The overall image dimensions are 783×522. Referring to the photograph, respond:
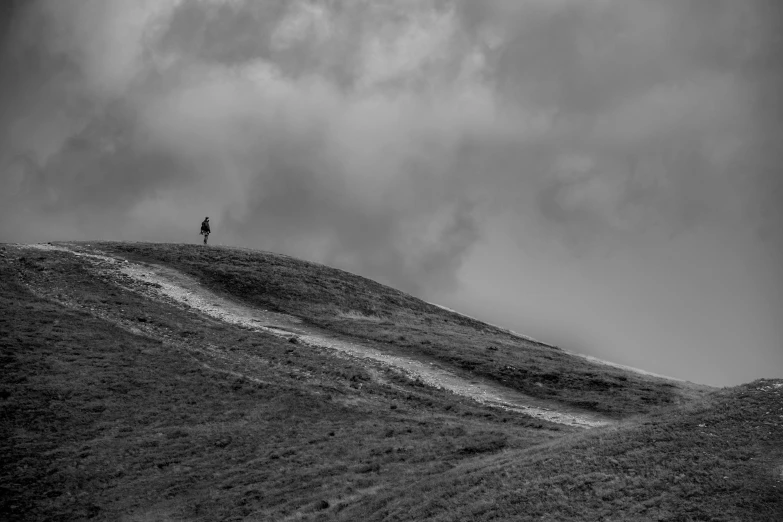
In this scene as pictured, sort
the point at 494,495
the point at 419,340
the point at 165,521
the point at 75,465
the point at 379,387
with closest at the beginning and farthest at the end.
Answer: the point at 494,495 → the point at 165,521 → the point at 75,465 → the point at 379,387 → the point at 419,340

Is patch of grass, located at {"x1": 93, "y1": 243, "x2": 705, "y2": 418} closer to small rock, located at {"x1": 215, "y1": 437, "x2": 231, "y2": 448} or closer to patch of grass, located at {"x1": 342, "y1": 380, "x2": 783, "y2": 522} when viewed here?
patch of grass, located at {"x1": 342, "y1": 380, "x2": 783, "y2": 522}

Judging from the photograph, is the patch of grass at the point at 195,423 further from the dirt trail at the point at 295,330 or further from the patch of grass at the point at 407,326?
the patch of grass at the point at 407,326

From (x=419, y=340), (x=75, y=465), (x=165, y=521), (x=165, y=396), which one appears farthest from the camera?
(x=419, y=340)

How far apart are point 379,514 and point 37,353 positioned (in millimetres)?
27106

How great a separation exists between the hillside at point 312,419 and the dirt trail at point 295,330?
0.26m

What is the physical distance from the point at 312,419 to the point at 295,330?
57.0ft

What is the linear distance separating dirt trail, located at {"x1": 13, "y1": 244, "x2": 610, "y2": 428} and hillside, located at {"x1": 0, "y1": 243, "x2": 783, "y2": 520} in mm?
261

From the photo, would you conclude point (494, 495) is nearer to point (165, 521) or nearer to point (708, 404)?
point (708, 404)

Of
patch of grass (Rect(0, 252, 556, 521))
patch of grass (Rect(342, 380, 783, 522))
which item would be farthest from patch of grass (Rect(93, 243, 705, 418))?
patch of grass (Rect(342, 380, 783, 522))

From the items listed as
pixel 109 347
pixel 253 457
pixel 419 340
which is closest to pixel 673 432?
pixel 253 457

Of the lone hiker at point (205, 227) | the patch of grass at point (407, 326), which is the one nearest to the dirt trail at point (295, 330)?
the patch of grass at point (407, 326)

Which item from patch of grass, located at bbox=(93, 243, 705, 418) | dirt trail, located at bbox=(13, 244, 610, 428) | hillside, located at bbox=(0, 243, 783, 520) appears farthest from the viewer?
patch of grass, located at bbox=(93, 243, 705, 418)

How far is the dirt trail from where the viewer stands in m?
39.2

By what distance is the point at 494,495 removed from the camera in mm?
21359
